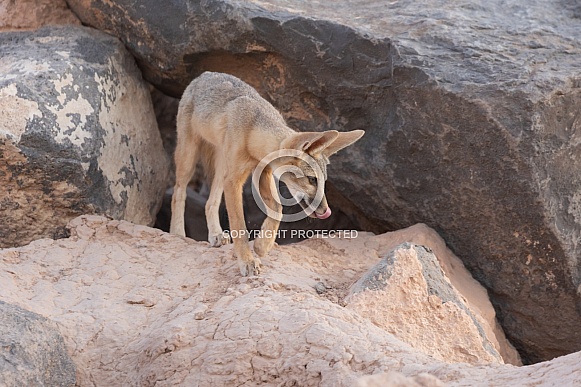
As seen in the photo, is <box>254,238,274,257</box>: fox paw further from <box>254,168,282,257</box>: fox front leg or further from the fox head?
the fox head

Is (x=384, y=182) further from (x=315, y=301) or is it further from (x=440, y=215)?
(x=315, y=301)

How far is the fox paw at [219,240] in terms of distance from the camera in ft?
18.3

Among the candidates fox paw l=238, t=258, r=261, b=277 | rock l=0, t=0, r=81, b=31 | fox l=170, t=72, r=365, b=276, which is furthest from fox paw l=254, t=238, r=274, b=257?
rock l=0, t=0, r=81, b=31

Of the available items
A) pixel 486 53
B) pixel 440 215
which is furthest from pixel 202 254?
pixel 486 53

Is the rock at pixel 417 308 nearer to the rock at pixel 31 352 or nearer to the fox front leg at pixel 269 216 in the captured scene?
the fox front leg at pixel 269 216

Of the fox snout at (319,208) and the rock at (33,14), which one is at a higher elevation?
the rock at (33,14)

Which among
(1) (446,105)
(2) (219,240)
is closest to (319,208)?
(2) (219,240)

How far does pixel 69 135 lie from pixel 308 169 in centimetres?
193

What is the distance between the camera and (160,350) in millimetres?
4094

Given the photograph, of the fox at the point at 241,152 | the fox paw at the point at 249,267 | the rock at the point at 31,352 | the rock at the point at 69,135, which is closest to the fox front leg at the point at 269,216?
the fox at the point at 241,152

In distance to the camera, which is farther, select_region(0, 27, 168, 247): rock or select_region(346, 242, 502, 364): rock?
select_region(0, 27, 168, 247): rock

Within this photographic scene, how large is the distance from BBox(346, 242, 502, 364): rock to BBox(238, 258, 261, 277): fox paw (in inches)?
25.0

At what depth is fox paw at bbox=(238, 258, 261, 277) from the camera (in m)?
4.79

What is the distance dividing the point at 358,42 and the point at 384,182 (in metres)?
1.09
